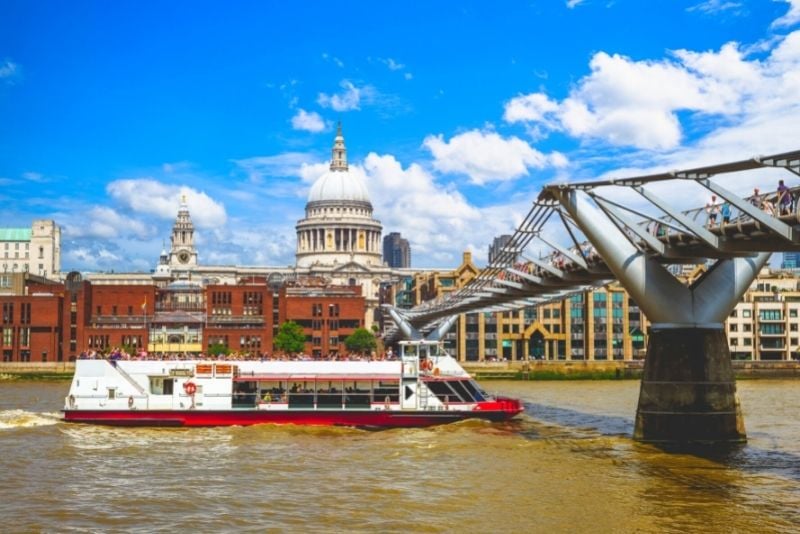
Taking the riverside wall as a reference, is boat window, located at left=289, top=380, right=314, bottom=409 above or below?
below

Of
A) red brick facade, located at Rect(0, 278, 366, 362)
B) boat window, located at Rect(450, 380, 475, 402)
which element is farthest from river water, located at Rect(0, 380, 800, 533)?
red brick facade, located at Rect(0, 278, 366, 362)

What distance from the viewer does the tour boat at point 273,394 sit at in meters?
44.9

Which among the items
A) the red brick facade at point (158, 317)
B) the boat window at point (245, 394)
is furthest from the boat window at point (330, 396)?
the red brick facade at point (158, 317)

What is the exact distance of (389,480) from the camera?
3059 centimetres

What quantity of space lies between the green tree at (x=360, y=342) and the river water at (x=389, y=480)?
6589 cm

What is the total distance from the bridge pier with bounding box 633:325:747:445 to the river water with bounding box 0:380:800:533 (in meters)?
1.14

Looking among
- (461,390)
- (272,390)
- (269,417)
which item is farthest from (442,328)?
(269,417)

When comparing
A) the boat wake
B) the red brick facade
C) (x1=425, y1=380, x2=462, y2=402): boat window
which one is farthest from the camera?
the red brick facade

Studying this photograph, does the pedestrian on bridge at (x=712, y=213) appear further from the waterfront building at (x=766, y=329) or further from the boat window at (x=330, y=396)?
the waterfront building at (x=766, y=329)

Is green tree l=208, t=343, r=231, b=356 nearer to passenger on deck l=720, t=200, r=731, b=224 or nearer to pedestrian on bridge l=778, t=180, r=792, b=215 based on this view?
passenger on deck l=720, t=200, r=731, b=224

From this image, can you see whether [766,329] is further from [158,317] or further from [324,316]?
[158,317]

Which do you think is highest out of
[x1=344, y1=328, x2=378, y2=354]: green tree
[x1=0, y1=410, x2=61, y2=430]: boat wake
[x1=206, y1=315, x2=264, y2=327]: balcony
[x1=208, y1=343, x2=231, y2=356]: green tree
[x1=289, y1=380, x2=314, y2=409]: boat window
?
[x1=206, y1=315, x2=264, y2=327]: balcony

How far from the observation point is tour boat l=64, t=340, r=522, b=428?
44.9 metres

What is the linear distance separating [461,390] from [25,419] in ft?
61.7
